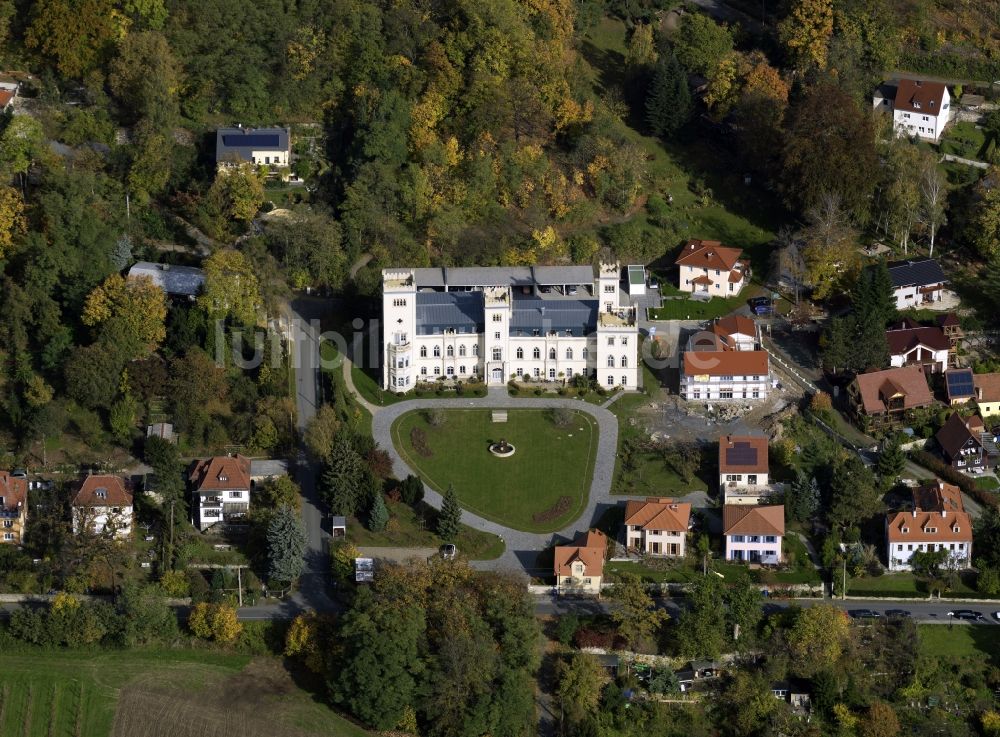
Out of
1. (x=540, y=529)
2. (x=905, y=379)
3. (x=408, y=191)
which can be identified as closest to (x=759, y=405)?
(x=905, y=379)

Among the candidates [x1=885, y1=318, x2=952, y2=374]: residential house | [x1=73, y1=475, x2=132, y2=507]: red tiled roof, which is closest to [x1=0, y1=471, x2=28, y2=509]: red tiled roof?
[x1=73, y1=475, x2=132, y2=507]: red tiled roof

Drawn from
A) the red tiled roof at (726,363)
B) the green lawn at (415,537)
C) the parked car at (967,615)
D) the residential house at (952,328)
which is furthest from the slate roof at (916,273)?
the green lawn at (415,537)

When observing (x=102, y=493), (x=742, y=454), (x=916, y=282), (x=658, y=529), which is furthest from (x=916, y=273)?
(x=102, y=493)

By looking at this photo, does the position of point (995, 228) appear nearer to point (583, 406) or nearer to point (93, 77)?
point (583, 406)

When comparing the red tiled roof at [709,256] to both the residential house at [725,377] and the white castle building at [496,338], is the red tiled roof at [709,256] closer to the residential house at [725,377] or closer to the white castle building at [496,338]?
the white castle building at [496,338]

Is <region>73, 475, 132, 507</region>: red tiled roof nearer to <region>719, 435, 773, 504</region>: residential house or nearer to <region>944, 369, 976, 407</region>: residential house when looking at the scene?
<region>719, 435, 773, 504</region>: residential house
